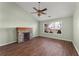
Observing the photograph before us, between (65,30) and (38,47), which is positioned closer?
(65,30)

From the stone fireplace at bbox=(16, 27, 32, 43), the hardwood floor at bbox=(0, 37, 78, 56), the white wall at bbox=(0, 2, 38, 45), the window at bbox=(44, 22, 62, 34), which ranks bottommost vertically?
the hardwood floor at bbox=(0, 37, 78, 56)

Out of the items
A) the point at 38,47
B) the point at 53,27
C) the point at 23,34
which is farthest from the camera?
the point at 38,47

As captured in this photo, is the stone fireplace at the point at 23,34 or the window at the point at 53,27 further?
the stone fireplace at the point at 23,34

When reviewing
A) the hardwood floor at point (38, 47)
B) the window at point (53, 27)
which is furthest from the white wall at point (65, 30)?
the hardwood floor at point (38, 47)

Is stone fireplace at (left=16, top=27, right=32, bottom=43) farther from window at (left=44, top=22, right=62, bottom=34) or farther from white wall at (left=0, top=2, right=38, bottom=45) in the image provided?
window at (left=44, top=22, right=62, bottom=34)

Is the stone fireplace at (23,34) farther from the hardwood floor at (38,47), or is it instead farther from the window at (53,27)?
the window at (53,27)

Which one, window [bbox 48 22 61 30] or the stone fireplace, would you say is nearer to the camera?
window [bbox 48 22 61 30]

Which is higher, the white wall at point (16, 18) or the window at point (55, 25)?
the white wall at point (16, 18)

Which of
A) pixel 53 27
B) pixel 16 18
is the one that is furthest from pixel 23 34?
pixel 53 27

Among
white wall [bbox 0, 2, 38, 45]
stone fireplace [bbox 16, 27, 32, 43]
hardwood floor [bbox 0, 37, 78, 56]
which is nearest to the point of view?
white wall [bbox 0, 2, 38, 45]

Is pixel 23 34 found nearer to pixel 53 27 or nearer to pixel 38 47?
pixel 38 47

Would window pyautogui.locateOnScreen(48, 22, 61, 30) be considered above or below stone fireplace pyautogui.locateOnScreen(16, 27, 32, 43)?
above

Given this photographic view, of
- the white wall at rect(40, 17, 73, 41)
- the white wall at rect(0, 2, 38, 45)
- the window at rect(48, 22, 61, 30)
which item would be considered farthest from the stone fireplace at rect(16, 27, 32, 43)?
the window at rect(48, 22, 61, 30)

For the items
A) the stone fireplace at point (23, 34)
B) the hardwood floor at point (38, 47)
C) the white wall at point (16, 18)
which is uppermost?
the white wall at point (16, 18)
